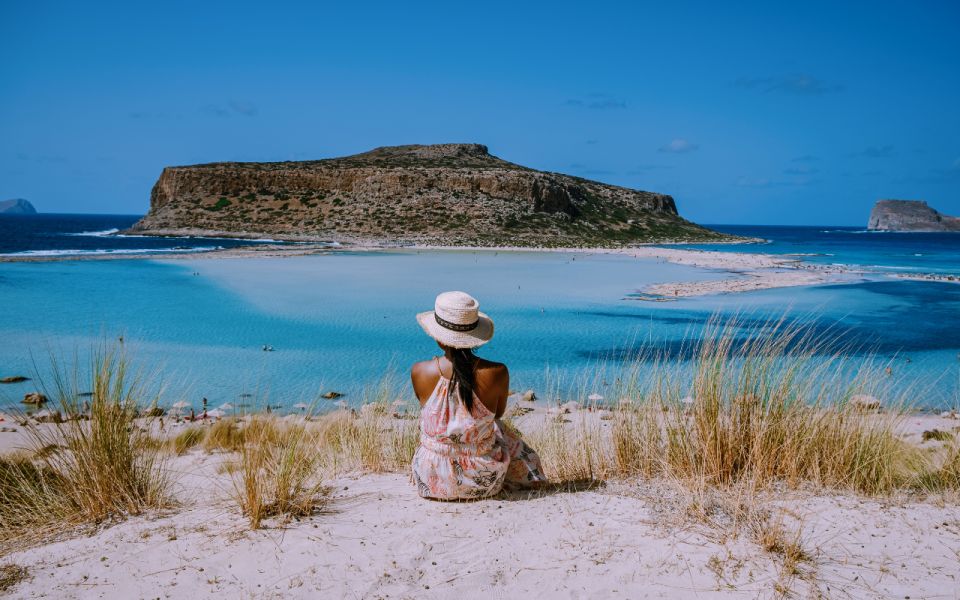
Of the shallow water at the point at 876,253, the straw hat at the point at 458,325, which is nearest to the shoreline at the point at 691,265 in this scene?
the shallow water at the point at 876,253

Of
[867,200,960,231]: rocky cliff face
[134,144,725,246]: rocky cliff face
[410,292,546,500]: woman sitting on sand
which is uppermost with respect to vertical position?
[867,200,960,231]: rocky cliff face

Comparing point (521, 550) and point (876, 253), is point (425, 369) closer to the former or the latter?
point (521, 550)

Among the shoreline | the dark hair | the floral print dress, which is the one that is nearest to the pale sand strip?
the shoreline

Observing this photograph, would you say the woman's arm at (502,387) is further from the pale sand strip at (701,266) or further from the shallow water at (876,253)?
the shallow water at (876,253)

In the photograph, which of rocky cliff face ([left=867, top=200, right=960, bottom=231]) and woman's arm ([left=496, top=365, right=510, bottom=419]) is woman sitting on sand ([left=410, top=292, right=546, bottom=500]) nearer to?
woman's arm ([left=496, top=365, right=510, bottom=419])

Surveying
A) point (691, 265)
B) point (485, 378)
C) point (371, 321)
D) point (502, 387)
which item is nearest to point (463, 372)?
point (485, 378)

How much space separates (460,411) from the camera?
3.68 metres

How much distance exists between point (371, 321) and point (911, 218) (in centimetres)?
16088

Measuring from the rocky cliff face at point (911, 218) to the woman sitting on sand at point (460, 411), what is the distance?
16753 centimetres

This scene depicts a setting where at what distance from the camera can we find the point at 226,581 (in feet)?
9.77

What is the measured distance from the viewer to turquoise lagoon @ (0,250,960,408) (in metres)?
9.66

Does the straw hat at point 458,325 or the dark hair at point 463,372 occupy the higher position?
the straw hat at point 458,325

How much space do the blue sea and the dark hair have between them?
85.4 inches

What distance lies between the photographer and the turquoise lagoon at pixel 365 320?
9.66 metres
